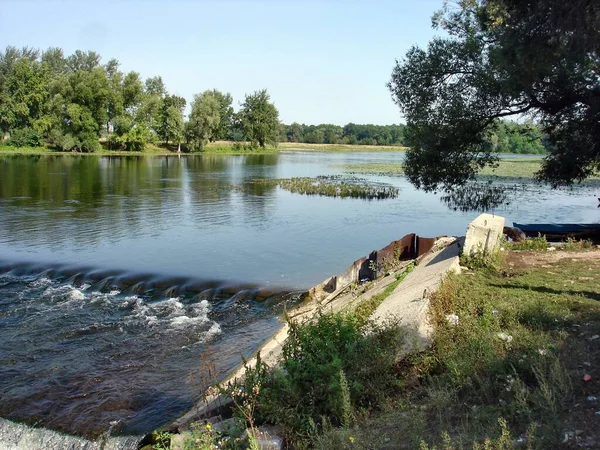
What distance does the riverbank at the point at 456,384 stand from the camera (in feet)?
15.2

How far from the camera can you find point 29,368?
8992 millimetres

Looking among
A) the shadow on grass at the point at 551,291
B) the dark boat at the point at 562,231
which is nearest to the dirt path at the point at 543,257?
the shadow on grass at the point at 551,291

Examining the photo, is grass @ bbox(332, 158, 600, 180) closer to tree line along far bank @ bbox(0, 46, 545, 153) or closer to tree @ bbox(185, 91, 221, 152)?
tree line along far bank @ bbox(0, 46, 545, 153)

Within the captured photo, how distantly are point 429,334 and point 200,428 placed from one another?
3.08 meters

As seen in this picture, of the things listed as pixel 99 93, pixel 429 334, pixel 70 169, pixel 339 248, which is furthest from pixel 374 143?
pixel 429 334

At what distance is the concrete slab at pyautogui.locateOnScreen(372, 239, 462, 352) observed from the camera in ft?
22.3

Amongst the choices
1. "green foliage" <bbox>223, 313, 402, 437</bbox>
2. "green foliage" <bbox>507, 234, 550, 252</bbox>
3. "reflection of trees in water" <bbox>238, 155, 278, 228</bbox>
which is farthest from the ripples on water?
"reflection of trees in water" <bbox>238, 155, 278, 228</bbox>

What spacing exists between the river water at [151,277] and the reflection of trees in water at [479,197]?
1.19m

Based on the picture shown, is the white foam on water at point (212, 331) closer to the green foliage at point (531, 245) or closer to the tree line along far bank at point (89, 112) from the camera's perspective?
the green foliage at point (531, 245)

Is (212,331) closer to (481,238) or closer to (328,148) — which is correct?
(481,238)

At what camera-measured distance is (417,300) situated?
313 inches

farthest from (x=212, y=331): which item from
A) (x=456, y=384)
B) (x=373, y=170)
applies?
(x=373, y=170)

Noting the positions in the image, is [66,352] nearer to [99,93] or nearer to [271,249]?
[271,249]

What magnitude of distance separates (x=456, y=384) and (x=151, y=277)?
1109 cm
